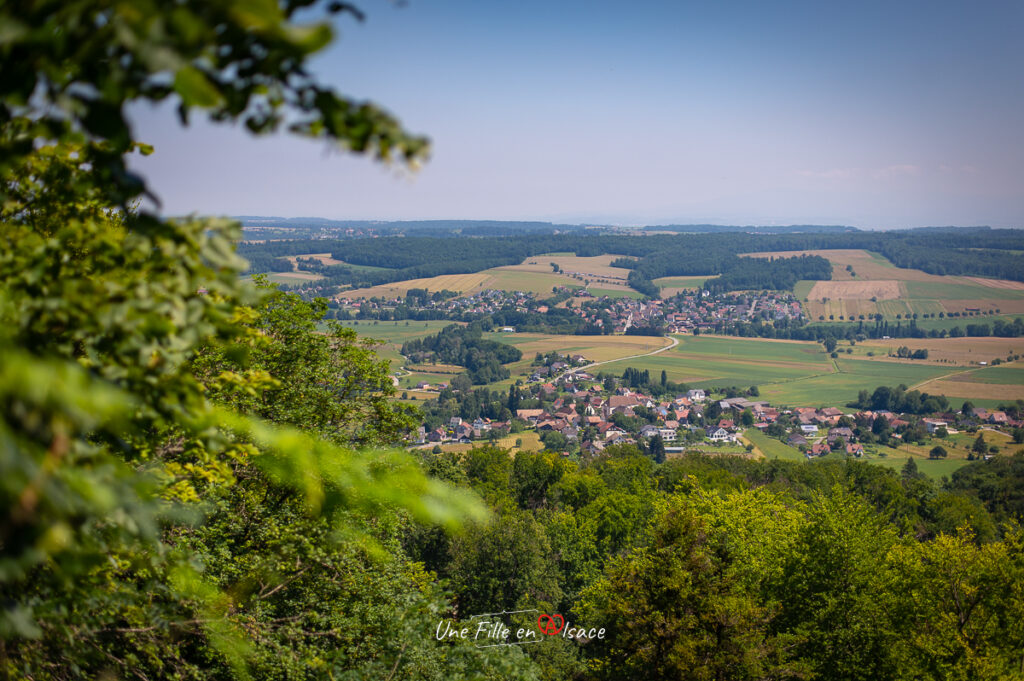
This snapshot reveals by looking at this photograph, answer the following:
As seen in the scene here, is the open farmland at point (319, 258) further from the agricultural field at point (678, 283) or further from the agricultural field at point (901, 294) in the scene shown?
the agricultural field at point (901, 294)

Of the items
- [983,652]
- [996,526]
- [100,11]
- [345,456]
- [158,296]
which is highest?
[100,11]

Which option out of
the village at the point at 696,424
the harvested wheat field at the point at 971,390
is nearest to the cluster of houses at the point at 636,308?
the village at the point at 696,424

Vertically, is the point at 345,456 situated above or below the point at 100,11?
below

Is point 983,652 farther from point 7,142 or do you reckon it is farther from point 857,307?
point 857,307

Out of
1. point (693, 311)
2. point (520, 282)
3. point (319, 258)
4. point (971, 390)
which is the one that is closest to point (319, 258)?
point (319, 258)

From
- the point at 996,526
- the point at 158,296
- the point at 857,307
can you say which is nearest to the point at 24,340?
the point at 158,296

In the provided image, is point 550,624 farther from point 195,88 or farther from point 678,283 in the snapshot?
point 678,283

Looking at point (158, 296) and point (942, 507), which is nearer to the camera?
point (158, 296)
